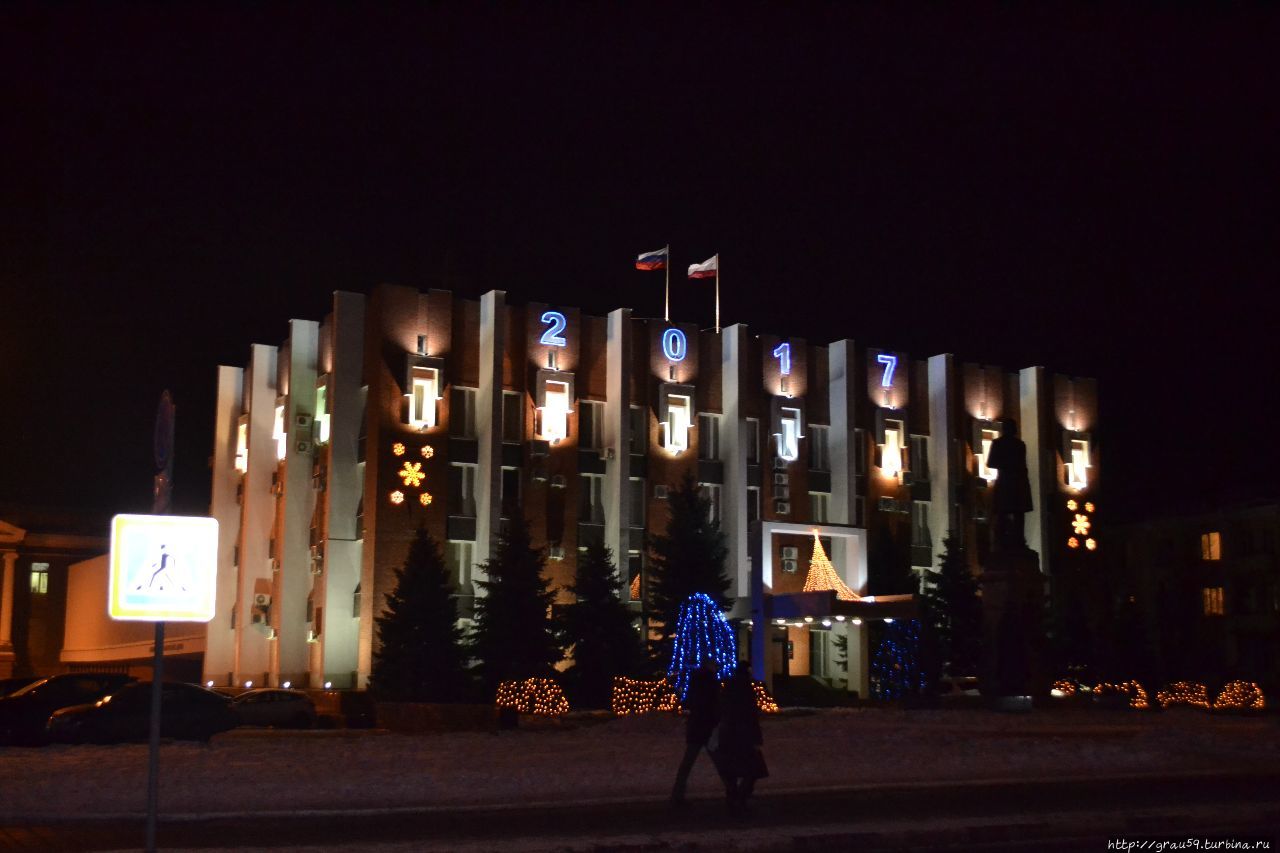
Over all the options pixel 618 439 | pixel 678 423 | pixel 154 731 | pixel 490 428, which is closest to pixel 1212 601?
pixel 678 423

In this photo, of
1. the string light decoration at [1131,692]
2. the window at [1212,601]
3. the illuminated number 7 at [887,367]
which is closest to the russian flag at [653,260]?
the illuminated number 7 at [887,367]

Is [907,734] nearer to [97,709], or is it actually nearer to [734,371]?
[97,709]

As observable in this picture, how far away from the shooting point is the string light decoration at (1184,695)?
48.4 m

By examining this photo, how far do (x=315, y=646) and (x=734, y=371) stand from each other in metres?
21.3

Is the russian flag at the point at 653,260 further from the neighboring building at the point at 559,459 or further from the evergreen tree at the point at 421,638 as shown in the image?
the evergreen tree at the point at 421,638

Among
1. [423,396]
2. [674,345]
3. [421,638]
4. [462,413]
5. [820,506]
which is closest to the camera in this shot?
[421,638]

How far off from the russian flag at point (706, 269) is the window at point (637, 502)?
932 centimetres

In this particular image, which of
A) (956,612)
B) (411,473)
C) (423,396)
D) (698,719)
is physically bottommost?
(698,719)

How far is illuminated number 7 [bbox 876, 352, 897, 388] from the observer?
215ft

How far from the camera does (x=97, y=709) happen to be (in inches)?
1097

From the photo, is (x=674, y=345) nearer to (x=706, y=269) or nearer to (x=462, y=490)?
(x=706, y=269)

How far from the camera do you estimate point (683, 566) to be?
51.5 meters

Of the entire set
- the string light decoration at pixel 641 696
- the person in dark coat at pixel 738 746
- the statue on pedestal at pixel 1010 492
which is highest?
the statue on pedestal at pixel 1010 492

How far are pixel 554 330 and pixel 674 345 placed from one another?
5.67 meters
